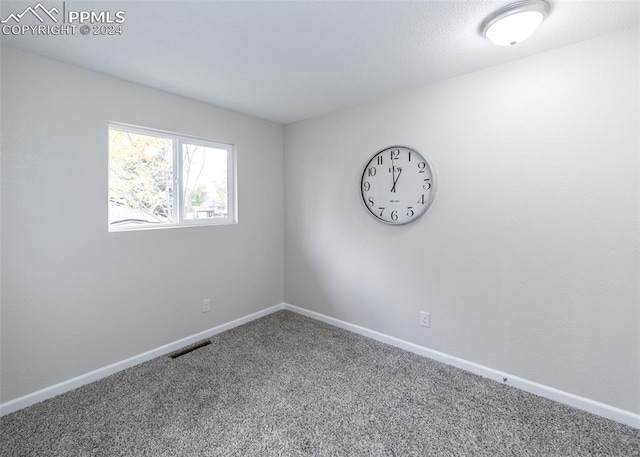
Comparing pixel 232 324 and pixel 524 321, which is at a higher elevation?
pixel 524 321

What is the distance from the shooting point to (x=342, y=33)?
173 cm

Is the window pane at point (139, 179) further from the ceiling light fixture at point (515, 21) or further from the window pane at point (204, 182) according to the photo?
the ceiling light fixture at point (515, 21)

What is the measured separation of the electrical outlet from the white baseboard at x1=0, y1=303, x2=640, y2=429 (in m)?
0.21

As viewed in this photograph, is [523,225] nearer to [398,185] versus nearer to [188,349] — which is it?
[398,185]

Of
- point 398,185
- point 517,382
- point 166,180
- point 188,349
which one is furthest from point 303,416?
point 166,180

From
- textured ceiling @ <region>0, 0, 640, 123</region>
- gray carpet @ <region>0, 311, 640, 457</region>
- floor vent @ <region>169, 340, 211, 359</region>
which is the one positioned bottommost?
gray carpet @ <region>0, 311, 640, 457</region>

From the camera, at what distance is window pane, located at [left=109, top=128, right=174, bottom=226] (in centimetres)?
241

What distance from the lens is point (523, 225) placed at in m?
2.09

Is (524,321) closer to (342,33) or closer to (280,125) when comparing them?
(342,33)

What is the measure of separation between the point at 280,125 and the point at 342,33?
201 centimetres

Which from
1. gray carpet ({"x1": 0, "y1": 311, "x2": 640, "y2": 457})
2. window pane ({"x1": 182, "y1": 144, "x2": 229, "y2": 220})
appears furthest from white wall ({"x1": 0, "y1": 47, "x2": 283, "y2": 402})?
gray carpet ({"x1": 0, "y1": 311, "x2": 640, "y2": 457})

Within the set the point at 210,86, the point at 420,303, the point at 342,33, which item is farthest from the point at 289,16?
the point at 420,303

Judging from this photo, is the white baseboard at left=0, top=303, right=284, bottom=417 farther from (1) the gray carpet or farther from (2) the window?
(2) the window

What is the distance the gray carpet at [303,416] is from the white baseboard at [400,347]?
5cm
